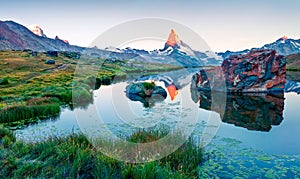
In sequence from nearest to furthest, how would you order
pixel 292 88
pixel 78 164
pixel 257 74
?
pixel 78 164 → pixel 257 74 → pixel 292 88

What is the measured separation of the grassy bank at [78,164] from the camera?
8.77 m

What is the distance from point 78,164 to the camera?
30.6 ft

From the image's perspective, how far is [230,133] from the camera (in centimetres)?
1811

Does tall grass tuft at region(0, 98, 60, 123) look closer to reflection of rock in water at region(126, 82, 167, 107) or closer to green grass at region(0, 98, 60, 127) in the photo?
green grass at region(0, 98, 60, 127)

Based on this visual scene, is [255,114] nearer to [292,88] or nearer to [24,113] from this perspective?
[24,113]

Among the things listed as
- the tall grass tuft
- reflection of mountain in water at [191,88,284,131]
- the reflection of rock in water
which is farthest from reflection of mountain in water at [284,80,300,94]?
the tall grass tuft

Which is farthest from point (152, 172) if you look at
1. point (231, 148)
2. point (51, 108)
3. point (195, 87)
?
point (195, 87)

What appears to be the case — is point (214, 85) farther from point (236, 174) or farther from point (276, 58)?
point (236, 174)

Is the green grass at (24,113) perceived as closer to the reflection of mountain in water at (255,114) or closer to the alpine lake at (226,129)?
the alpine lake at (226,129)

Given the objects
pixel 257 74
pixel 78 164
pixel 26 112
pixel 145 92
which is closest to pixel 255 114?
pixel 145 92

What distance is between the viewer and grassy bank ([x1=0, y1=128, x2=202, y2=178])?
28.8ft

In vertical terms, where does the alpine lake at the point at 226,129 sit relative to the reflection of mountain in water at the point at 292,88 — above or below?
below

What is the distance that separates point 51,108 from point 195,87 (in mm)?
31521

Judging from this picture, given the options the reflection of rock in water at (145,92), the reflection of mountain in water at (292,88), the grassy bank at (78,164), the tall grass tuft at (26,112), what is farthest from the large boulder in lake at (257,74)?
the grassy bank at (78,164)
